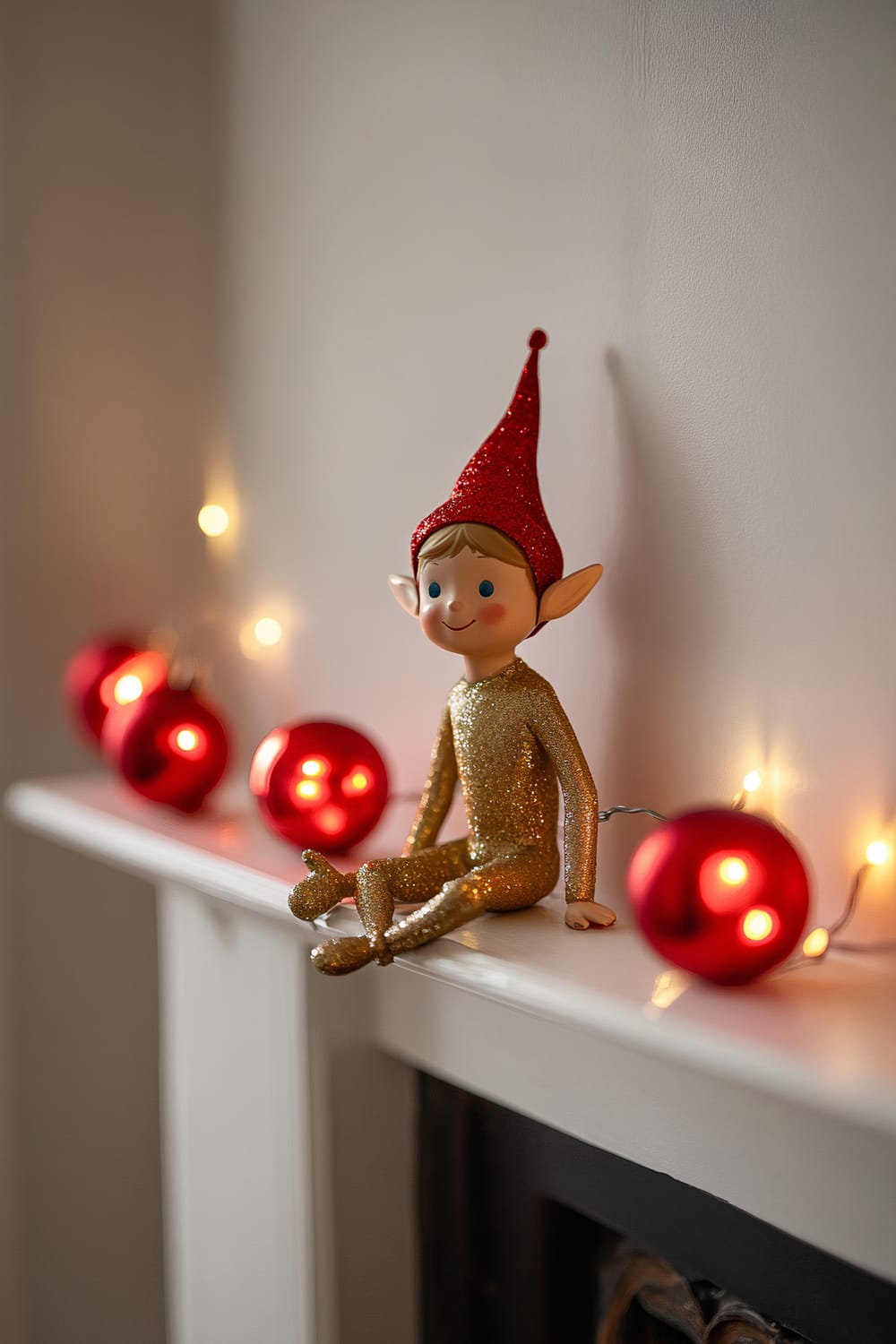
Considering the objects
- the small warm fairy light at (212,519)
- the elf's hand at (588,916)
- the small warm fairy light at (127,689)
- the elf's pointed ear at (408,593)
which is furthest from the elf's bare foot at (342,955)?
the small warm fairy light at (212,519)

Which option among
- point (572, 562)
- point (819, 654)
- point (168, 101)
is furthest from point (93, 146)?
point (819, 654)

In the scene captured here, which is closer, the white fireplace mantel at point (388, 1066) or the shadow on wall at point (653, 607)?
the white fireplace mantel at point (388, 1066)

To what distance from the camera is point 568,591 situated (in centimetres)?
79

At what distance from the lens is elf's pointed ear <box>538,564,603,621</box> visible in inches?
30.9

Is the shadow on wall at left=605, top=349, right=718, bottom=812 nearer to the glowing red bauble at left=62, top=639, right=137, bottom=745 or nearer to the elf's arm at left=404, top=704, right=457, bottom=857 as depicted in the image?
the elf's arm at left=404, top=704, right=457, bottom=857

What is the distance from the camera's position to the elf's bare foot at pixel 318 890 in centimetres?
79

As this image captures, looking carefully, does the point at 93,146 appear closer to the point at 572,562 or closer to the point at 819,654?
the point at 572,562

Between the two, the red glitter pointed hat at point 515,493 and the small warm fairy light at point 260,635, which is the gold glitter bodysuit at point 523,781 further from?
the small warm fairy light at point 260,635

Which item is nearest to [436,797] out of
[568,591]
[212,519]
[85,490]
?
[568,591]

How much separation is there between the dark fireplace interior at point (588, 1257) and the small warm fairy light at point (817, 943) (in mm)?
229

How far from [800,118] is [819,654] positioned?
33 centimetres

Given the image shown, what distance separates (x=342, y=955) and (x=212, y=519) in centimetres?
69

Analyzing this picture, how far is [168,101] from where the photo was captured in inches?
51.1

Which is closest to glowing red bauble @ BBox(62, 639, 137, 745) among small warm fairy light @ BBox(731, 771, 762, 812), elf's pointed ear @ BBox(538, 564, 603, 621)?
elf's pointed ear @ BBox(538, 564, 603, 621)
